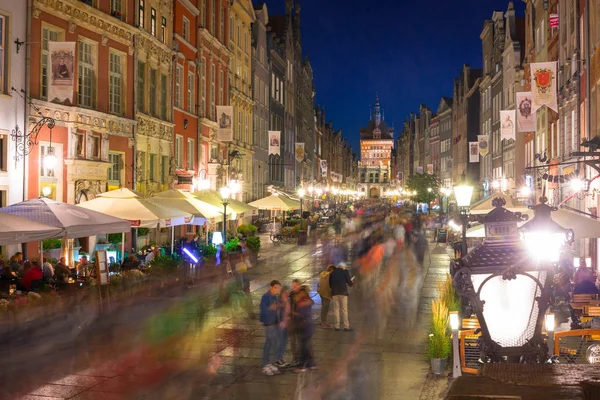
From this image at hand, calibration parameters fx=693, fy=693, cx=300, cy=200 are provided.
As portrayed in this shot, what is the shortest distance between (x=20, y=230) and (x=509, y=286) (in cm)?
1014

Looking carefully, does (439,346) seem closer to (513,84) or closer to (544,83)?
(544,83)

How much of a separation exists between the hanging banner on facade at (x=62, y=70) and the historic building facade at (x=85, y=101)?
0.03 m

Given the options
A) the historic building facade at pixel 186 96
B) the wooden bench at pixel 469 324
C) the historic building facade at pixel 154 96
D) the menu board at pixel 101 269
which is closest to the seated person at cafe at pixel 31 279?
the menu board at pixel 101 269

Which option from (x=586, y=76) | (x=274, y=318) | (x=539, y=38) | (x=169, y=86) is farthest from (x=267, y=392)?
(x=539, y=38)

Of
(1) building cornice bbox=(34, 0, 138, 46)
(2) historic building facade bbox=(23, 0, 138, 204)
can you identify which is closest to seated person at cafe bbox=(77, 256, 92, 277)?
(2) historic building facade bbox=(23, 0, 138, 204)

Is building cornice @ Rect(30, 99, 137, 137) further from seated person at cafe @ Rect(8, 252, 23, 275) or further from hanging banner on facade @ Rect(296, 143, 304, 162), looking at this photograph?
hanging banner on facade @ Rect(296, 143, 304, 162)

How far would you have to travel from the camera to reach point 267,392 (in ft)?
36.2

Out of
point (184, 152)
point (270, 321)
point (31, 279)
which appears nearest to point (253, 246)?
point (184, 152)

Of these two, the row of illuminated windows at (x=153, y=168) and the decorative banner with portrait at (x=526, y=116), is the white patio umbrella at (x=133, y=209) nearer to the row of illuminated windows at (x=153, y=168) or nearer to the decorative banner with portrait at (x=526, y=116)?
the row of illuminated windows at (x=153, y=168)

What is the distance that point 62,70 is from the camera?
20.7 m

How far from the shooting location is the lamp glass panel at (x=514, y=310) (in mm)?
8648

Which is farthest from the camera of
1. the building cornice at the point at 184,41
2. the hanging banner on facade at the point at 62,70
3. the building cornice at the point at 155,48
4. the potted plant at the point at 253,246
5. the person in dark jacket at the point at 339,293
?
the building cornice at the point at 184,41

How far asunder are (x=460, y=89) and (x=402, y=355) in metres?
74.4

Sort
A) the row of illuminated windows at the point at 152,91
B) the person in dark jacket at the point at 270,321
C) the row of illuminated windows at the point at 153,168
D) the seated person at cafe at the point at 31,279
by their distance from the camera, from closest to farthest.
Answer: the person in dark jacket at the point at 270,321
the seated person at cafe at the point at 31,279
the row of illuminated windows at the point at 153,168
the row of illuminated windows at the point at 152,91
